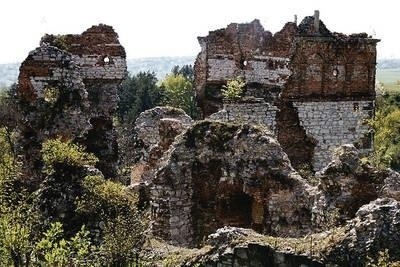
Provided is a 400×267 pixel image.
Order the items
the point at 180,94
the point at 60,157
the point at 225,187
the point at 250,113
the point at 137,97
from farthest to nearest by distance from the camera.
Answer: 1. the point at 180,94
2. the point at 137,97
3. the point at 250,113
4. the point at 225,187
5. the point at 60,157

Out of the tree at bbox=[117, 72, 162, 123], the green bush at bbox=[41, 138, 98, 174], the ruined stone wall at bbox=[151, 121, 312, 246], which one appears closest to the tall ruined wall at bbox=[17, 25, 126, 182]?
the green bush at bbox=[41, 138, 98, 174]

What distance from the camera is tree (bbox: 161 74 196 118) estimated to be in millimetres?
71375

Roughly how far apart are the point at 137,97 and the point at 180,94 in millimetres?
8994

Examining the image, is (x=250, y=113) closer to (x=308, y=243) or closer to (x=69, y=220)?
(x=69, y=220)

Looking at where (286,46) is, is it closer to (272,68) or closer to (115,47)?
(272,68)

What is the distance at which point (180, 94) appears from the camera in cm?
7756

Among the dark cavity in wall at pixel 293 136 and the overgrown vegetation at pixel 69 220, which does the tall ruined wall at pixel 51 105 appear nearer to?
the overgrown vegetation at pixel 69 220

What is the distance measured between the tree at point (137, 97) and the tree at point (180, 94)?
1.41m

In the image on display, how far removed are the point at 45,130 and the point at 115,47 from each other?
5090mm

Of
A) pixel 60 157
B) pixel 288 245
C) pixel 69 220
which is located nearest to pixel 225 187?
pixel 60 157

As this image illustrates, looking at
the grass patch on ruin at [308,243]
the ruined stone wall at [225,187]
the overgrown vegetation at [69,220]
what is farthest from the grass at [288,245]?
the ruined stone wall at [225,187]

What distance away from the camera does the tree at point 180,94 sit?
7138 cm

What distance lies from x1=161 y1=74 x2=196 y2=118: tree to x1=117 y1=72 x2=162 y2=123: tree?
4.61 ft

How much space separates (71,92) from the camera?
1973 cm
